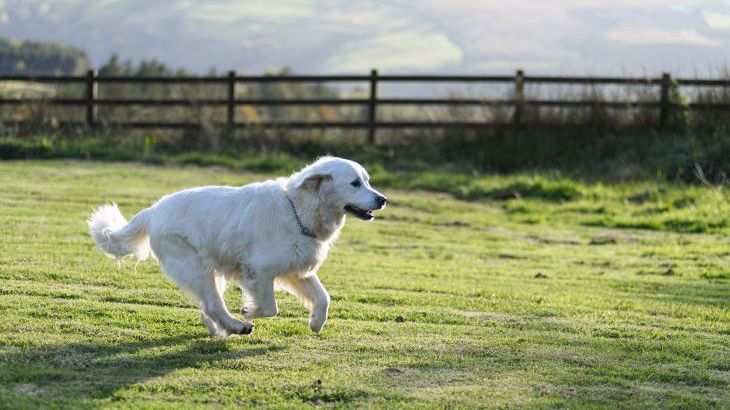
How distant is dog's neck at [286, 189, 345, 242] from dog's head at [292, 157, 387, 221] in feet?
0.10

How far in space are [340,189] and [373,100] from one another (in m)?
18.1

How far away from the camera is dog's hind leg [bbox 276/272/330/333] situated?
7859 mm

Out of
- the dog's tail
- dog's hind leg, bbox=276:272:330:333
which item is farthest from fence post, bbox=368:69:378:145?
dog's hind leg, bbox=276:272:330:333

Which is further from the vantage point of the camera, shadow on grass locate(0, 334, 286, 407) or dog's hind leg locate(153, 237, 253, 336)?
dog's hind leg locate(153, 237, 253, 336)

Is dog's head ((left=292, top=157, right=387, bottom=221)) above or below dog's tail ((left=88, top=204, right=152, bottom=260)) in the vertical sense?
above

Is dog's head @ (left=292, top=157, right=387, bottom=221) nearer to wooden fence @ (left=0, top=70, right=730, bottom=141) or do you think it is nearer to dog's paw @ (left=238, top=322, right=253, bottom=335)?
dog's paw @ (left=238, top=322, right=253, bottom=335)

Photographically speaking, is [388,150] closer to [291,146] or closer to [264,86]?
[291,146]

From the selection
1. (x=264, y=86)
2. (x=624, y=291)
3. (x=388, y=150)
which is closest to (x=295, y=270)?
(x=624, y=291)

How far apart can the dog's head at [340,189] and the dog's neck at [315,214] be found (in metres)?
0.03

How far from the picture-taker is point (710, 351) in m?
7.82

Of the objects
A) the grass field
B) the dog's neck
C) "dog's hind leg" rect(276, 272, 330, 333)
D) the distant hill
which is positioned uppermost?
the distant hill

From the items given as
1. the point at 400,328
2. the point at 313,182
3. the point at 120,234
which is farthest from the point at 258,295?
the point at 120,234

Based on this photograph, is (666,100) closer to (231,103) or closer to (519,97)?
(519,97)

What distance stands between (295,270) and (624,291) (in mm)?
4456
